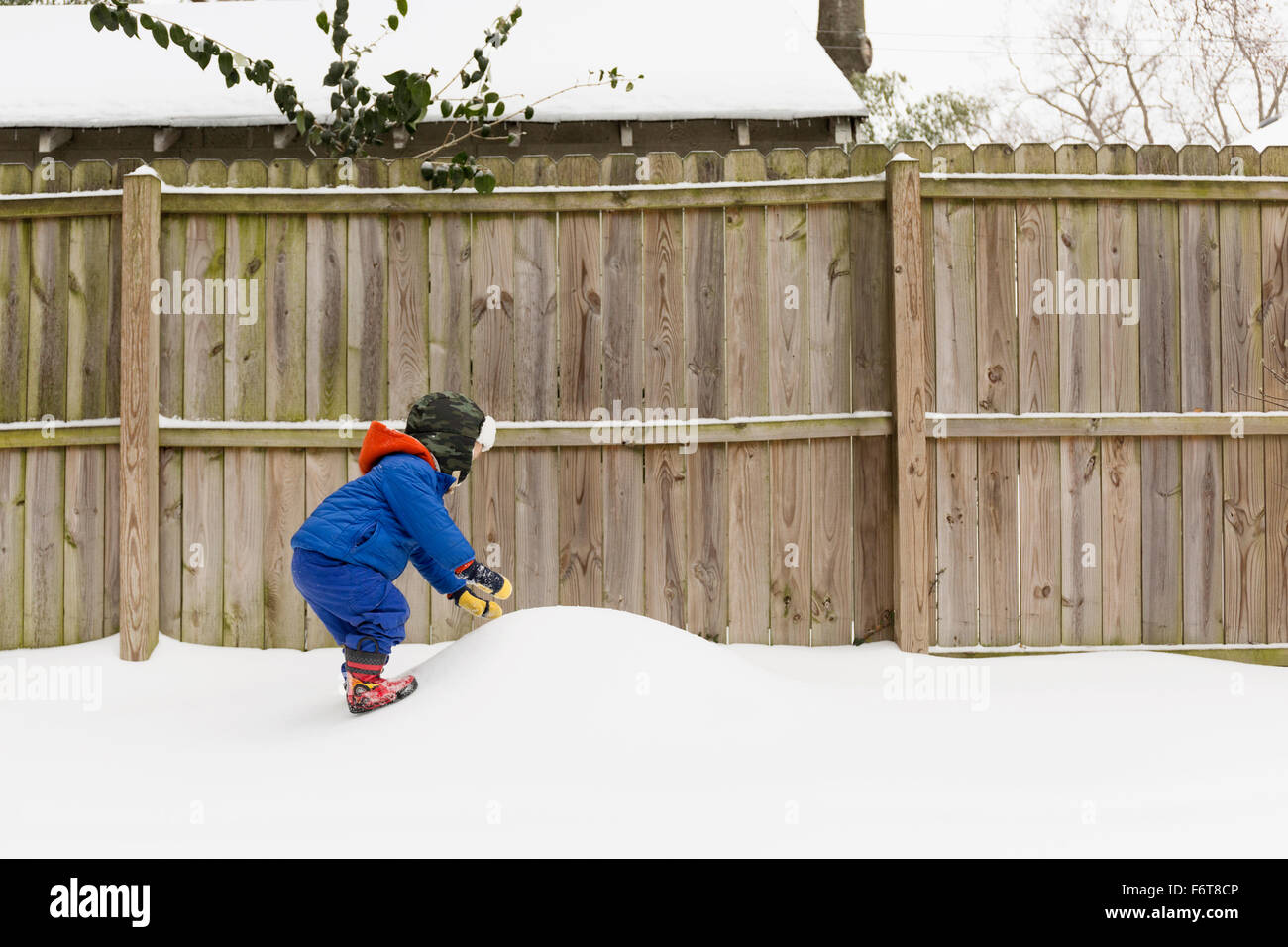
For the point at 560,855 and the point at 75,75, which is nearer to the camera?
Answer: the point at 560,855

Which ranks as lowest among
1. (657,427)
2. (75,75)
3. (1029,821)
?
(1029,821)

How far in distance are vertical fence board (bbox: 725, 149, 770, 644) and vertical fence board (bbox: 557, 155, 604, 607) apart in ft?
2.03

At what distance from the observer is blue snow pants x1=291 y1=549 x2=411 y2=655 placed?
3.47 metres

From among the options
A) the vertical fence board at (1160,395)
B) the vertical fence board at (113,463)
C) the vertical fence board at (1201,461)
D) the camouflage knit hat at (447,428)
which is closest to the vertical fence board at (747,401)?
the camouflage knit hat at (447,428)

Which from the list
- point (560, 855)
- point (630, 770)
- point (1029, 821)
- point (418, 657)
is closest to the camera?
point (560, 855)

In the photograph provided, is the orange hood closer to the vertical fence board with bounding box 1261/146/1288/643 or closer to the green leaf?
the green leaf

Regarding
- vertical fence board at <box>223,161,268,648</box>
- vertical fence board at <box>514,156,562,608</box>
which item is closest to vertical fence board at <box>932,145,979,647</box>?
vertical fence board at <box>514,156,562,608</box>

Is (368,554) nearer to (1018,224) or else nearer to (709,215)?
(709,215)

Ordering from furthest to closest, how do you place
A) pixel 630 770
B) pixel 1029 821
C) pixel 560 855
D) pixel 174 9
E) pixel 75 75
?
1. pixel 174 9
2. pixel 75 75
3. pixel 630 770
4. pixel 1029 821
5. pixel 560 855

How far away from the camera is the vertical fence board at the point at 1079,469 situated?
4.50 metres

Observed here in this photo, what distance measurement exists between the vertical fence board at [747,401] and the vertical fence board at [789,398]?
4 cm

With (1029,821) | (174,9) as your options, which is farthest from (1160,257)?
(174,9)

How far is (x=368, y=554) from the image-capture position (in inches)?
137

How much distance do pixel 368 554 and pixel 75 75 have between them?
301 inches
